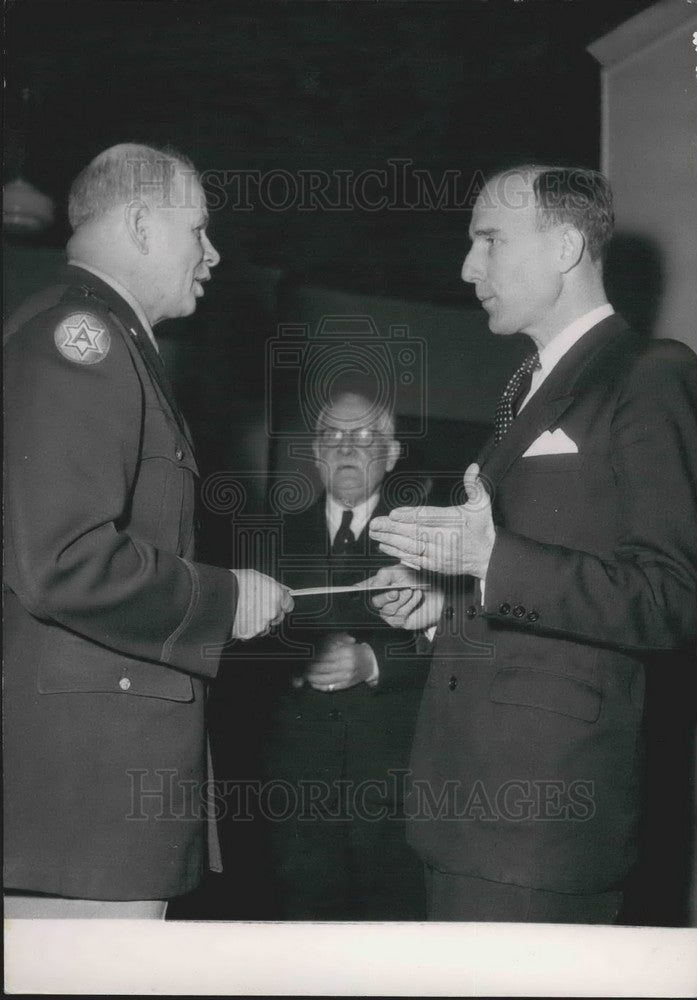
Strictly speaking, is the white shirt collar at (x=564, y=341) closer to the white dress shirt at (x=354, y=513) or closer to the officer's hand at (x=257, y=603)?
the white dress shirt at (x=354, y=513)

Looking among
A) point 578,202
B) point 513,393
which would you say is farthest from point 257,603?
point 578,202

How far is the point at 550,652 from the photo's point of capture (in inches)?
49.5

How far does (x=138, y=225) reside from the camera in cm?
133

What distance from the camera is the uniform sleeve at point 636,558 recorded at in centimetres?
119

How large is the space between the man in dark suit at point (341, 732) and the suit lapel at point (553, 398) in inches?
8.5

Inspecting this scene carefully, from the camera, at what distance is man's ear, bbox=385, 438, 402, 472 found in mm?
1500

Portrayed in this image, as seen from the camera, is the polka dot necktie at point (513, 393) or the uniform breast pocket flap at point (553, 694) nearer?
the uniform breast pocket flap at point (553, 694)

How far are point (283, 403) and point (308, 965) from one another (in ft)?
2.55

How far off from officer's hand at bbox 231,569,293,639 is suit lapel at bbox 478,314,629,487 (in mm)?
321

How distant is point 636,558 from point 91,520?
0.66m

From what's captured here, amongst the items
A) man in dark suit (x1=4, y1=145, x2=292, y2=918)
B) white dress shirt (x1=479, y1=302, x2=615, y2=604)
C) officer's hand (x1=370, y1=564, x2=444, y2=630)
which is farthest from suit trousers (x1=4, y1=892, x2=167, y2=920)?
white dress shirt (x1=479, y1=302, x2=615, y2=604)

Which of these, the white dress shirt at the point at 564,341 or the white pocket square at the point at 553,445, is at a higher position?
the white dress shirt at the point at 564,341

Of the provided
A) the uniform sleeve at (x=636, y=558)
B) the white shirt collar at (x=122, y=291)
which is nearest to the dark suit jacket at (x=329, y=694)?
the uniform sleeve at (x=636, y=558)

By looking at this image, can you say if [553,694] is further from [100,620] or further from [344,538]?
[100,620]
